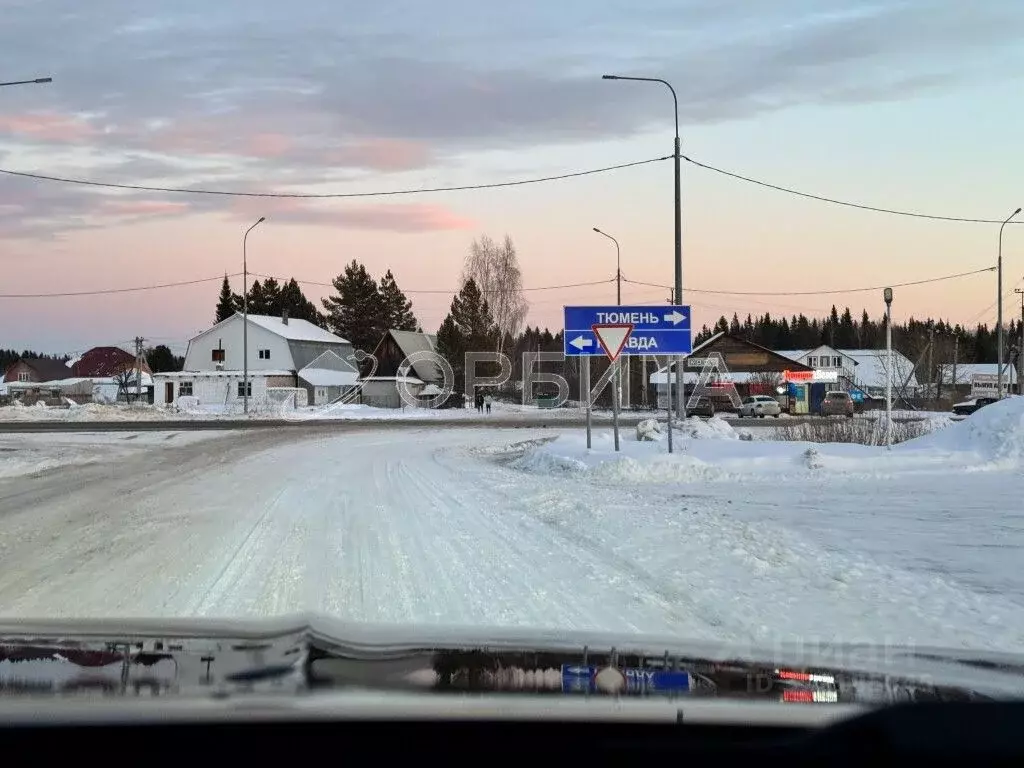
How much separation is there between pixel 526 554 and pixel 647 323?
1133 centimetres

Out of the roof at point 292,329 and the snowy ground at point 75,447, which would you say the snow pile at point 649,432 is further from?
the roof at point 292,329

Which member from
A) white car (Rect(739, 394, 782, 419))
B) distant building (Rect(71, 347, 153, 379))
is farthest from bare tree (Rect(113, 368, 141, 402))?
white car (Rect(739, 394, 782, 419))

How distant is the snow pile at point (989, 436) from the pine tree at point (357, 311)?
90.9 metres

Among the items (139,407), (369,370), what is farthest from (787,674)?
(369,370)

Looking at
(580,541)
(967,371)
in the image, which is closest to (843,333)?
(967,371)

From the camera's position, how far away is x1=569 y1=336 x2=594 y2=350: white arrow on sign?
2103 cm

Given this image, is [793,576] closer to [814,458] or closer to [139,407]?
[814,458]

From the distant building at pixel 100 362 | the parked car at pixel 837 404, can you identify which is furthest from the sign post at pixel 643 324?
the distant building at pixel 100 362

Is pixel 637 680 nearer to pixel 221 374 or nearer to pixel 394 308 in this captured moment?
pixel 221 374

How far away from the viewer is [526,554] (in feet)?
32.4

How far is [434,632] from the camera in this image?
194 inches

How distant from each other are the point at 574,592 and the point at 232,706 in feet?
18.5

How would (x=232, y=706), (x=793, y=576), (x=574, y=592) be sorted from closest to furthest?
(x=232, y=706)
(x=574, y=592)
(x=793, y=576)

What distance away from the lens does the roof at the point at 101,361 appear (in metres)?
130
